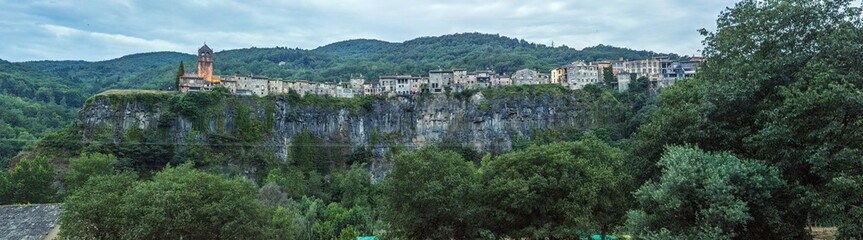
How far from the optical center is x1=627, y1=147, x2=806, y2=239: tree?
12.6m

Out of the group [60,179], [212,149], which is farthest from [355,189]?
[60,179]

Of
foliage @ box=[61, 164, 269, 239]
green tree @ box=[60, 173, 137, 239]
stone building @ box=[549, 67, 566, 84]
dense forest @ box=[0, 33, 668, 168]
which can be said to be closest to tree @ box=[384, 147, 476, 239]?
foliage @ box=[61, 164, 269, 239]

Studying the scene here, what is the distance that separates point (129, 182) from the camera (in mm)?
27203

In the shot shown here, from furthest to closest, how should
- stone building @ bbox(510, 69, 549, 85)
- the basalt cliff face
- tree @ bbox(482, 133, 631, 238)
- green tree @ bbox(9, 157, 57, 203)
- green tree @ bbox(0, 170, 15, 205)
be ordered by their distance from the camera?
stone building @ bbox(510, 69, 549, 85) → the basalt cliff face → green tree @ bbox(9, 157, 57, 203) → green tree @ bbox(0, 170, 15, 205) → tree @ bbox(482, 133, 631, 238)

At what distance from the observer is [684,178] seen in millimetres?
12875

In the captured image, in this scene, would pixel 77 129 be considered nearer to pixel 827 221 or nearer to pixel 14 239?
pixel 14 239

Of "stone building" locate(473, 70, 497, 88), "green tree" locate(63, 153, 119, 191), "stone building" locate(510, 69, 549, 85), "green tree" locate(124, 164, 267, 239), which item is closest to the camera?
"green tree" locate(124, 164, 267, 239)

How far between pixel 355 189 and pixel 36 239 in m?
37.0

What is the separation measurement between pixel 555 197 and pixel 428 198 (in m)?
6.33

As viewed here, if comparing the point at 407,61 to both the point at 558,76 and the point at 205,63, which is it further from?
the point at 205,63

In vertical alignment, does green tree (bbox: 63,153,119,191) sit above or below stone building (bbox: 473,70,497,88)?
below

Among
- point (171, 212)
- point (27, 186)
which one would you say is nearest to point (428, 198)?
point (171, 212)

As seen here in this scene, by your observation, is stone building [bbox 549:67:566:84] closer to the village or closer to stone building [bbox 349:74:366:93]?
the village

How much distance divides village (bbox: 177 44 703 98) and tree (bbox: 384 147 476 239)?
70.3m
